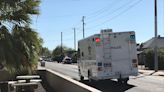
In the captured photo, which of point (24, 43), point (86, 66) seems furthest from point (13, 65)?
point (86, 66)

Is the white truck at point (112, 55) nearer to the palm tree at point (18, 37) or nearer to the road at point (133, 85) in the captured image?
the road at point (133, 85)

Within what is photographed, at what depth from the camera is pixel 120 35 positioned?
2320cm

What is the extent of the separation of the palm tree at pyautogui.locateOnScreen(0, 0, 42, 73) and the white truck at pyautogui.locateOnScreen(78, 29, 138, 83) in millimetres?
10629

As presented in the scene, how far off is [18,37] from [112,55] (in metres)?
12.1

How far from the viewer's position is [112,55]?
76.6ft

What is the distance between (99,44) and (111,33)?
3.09 feet

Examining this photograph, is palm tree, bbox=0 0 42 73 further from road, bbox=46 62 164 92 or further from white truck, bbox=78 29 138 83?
white truck, bbox=78 29 138 83

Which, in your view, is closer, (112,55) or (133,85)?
(112,55)

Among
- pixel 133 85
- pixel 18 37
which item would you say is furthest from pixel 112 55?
pixel 18 37

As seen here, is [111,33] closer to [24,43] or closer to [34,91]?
[34,91]

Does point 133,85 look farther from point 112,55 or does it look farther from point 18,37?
point 18,37

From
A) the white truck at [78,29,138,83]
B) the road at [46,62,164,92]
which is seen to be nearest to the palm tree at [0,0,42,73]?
the road at [46,62,164,92]

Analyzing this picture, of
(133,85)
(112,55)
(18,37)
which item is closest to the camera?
(18,37)

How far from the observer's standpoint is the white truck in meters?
23.0
